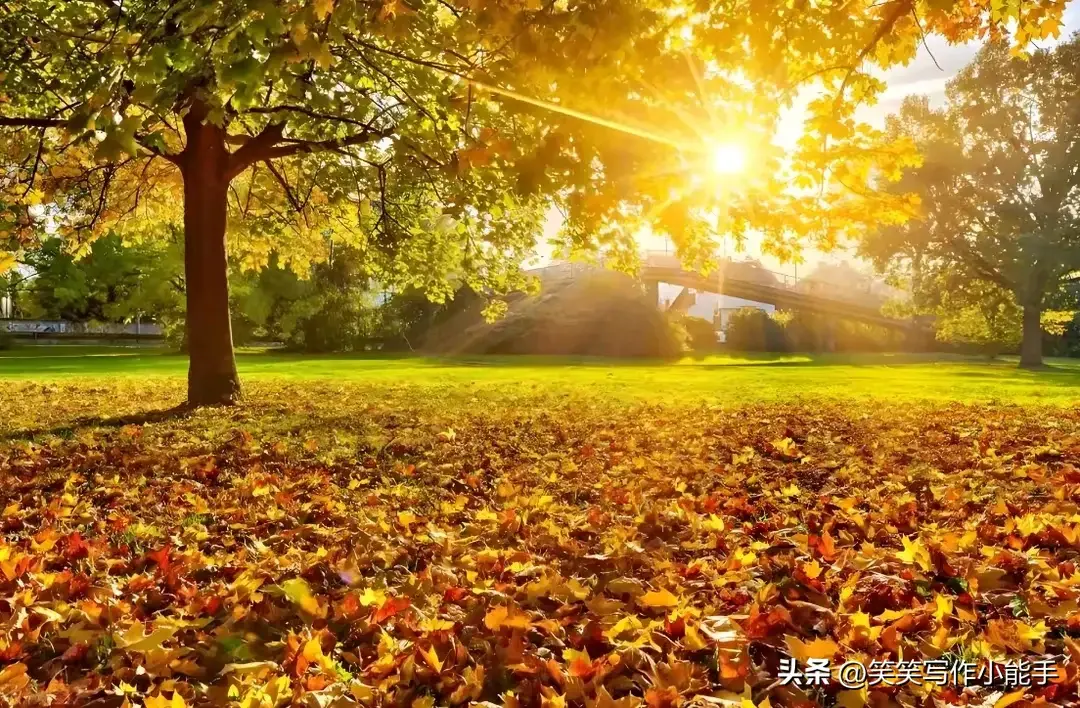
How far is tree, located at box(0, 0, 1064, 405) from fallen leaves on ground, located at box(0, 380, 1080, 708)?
7.69ft

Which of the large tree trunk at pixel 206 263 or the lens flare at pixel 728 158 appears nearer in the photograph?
the lens flare at pixel 728 158

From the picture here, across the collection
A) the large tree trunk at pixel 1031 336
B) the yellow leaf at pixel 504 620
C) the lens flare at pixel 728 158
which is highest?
the lens flare at pixel 728 158

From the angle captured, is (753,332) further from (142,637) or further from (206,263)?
(142,637)

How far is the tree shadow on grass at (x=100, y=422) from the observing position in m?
8.41

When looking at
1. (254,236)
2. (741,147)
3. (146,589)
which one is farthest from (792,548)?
(254,236)

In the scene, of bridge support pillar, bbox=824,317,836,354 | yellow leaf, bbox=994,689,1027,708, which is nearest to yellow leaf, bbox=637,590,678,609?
yellow leaf, bbox=994,689,1027,708

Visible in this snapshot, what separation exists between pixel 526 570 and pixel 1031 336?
110 feet

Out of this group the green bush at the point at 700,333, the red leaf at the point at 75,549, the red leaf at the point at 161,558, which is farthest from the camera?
the green bush at the point at 700,333

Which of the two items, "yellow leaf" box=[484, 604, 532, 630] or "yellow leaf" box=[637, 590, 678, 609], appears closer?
"yellow leaf" box=[484, 604, 532, 630]

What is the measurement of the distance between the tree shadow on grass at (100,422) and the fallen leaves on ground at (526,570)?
3.50 ft

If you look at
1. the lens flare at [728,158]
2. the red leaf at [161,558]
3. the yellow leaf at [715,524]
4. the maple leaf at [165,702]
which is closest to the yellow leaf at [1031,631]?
the yellow leaf at [715,524]

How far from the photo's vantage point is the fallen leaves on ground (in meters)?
2.52

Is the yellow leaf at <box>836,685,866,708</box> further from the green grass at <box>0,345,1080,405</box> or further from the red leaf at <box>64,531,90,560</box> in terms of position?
the green grass at <box>0,345,1080,405</box>

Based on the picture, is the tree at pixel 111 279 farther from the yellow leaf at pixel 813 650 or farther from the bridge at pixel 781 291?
the yellow leaf at pixel 813 650
